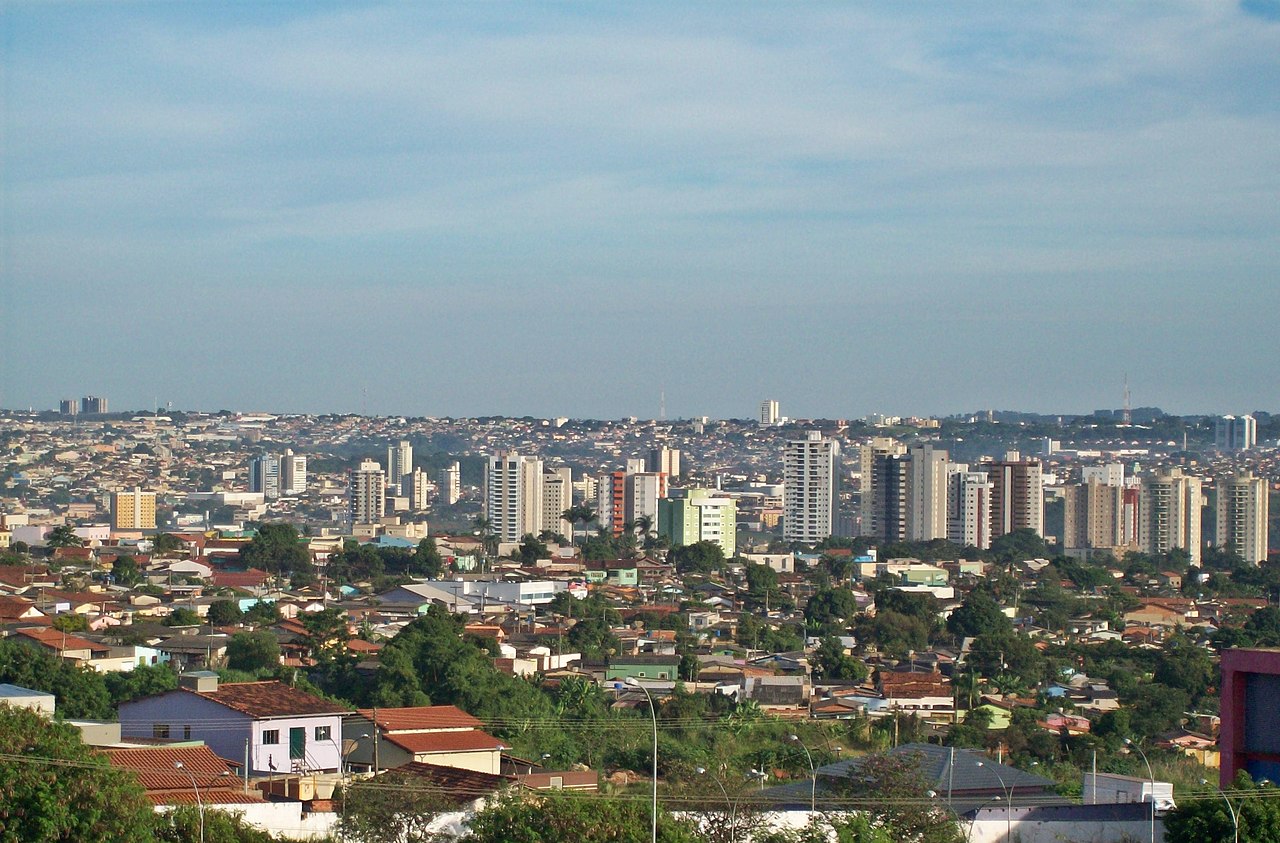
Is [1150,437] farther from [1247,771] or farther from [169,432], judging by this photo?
[1247,771]

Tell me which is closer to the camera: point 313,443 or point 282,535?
point 282,535

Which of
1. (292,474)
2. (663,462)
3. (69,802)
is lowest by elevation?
(292,474)

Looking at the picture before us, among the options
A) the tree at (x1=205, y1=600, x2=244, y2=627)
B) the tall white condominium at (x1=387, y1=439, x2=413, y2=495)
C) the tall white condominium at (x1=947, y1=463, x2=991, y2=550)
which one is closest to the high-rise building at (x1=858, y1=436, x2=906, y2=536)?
the tall white condominium at (x1=947, y1=463, x2=991, y2=550)

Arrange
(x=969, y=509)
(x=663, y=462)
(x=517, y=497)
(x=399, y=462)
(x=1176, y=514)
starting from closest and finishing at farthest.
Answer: (x=969, y=509) → (x=1176, y=514) → (x=517, y=497) → (x=663, y=462) → (x=399, y=462)

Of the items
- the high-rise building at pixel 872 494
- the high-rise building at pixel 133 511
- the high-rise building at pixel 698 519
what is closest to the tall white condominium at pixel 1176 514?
the high-rise building at pixel 872 494

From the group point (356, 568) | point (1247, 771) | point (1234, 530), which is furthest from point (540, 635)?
point (1234, 530)

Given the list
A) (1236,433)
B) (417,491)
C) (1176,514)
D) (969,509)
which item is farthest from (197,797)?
(1236,433)

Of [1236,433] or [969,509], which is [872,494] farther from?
[1236,433]
